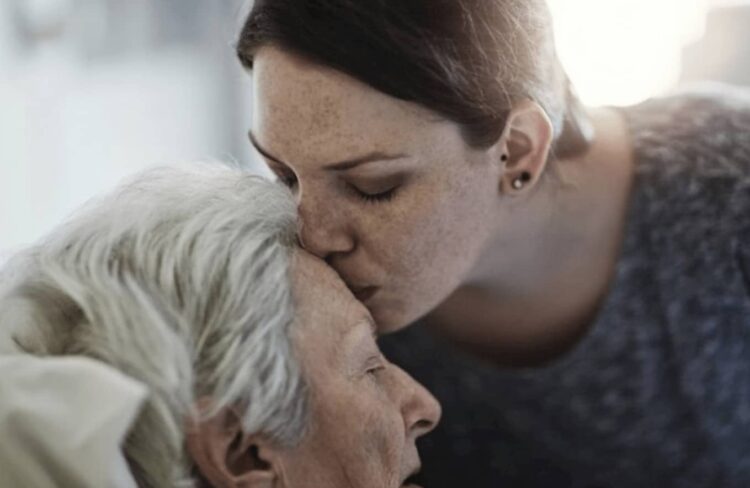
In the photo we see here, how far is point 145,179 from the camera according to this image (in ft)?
3.50

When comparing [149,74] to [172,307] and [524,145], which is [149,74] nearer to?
[524,145]

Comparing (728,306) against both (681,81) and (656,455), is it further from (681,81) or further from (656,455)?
(681,81)

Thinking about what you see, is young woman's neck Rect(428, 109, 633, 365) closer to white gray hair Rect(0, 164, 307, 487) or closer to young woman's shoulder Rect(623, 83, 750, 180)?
young woman's shoulder Rect(623, 83, 750, 180)

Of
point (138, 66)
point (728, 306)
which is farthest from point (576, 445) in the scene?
point (138, 66)

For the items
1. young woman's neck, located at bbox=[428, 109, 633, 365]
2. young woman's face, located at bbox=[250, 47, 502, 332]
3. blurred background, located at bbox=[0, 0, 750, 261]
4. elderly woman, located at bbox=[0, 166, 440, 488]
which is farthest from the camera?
blurred background, located at bbox=[0, 0, 750, 261]

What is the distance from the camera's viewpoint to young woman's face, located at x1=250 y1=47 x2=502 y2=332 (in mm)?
1000

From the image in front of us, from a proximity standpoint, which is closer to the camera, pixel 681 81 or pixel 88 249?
pixel 88 249

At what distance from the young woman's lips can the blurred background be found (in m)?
0.92

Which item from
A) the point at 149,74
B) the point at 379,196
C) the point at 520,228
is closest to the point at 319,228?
the point at 379,196

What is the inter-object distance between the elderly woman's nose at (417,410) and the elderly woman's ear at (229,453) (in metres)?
0.17

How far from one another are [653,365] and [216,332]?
2.02 feet

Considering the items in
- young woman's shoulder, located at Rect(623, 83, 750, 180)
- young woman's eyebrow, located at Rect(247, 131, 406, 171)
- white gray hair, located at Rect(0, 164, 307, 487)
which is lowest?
white gray hair, located at Rect(0, 164, 307, 487)

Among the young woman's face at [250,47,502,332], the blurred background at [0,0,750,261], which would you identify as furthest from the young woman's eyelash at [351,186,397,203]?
the blurred background at [0,0,750,261]

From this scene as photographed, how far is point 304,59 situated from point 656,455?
70cm
